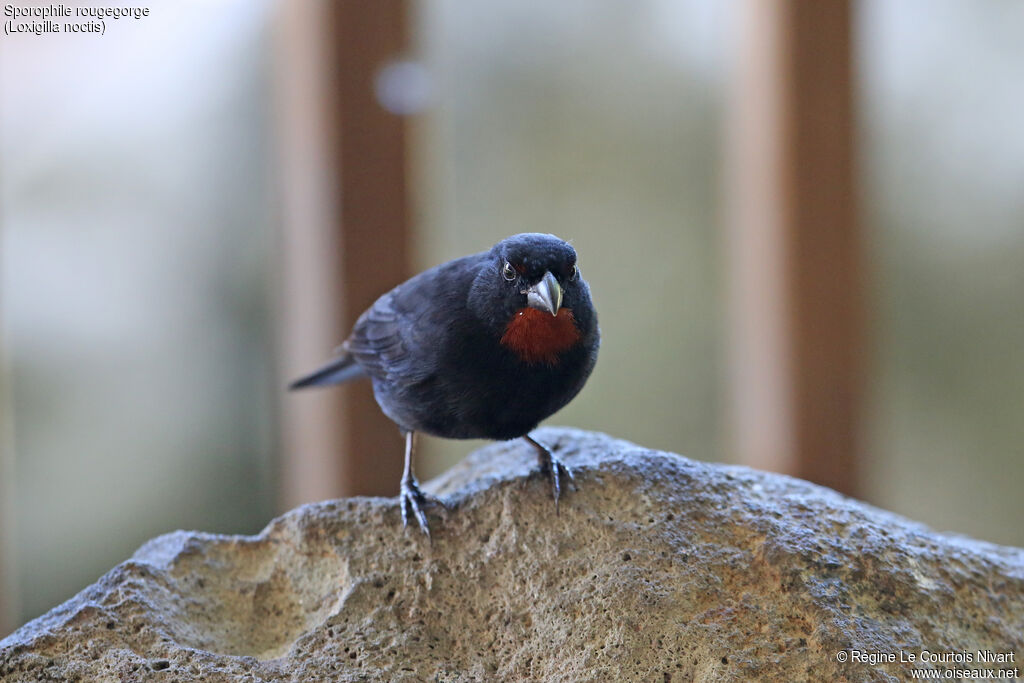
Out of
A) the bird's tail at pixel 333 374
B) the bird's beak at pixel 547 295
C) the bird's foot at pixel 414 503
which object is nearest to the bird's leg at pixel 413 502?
the bird's foot at pixel 414 503

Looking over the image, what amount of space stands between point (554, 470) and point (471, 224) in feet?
9.31

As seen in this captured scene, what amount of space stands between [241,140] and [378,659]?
3.42 m

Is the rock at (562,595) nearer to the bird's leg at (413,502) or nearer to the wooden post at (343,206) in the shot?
the bird's leg at (413,502)

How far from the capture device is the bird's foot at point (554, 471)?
9.70 feet

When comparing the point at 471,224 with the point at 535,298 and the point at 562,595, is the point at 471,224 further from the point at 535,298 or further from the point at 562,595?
Answer: the point at 562,595

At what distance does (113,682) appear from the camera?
238cm

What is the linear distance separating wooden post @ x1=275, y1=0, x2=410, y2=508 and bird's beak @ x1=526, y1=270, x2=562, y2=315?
1.86 meters

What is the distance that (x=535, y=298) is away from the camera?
2.75 metres

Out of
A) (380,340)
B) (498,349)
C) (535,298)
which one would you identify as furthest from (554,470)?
(380,340)

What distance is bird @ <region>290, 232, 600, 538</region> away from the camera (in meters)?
2.83

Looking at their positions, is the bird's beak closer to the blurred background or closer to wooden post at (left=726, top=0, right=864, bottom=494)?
the blurred background

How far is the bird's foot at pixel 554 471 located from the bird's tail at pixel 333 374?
1068 millimetres

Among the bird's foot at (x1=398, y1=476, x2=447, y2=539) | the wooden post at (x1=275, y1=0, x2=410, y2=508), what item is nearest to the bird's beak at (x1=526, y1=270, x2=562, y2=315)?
the bird's foot at (x1=398, y1=476, x2=447, y2=539)

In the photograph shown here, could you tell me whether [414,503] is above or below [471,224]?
below
